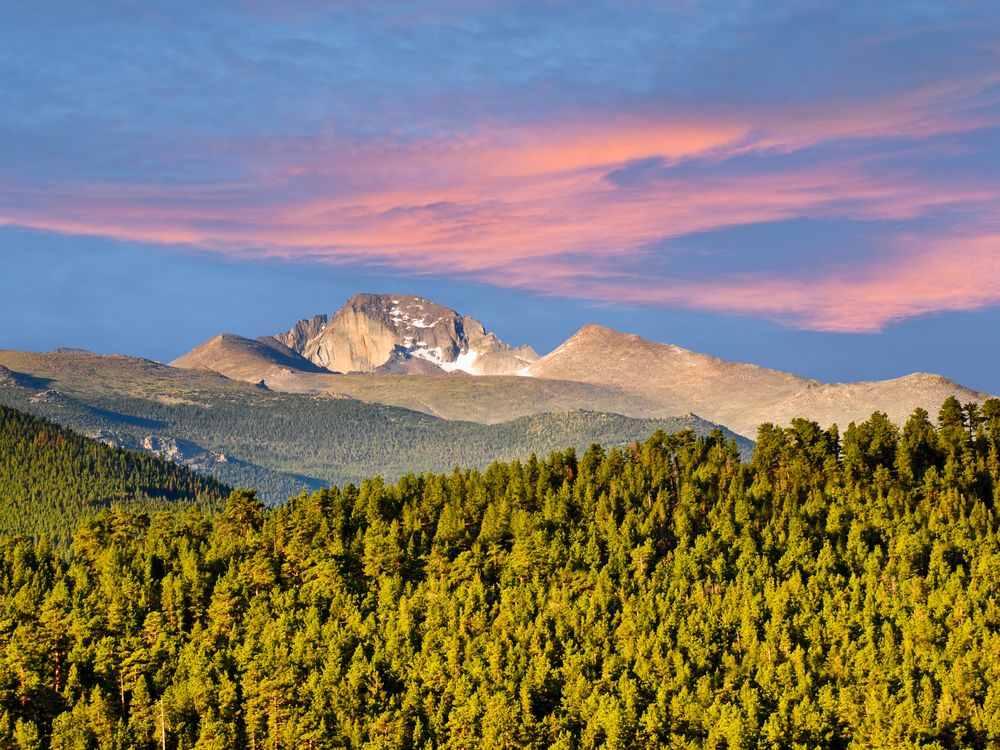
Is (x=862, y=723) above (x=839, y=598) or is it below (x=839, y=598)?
below

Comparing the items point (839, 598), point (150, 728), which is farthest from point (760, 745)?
point (150, 728)

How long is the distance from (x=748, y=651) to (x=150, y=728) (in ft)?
270

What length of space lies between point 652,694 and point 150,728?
2619 inches

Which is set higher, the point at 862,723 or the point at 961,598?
the point at 961,598

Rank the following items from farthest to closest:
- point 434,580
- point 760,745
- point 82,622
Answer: point 434,580 → point 82,622 → point 760,745

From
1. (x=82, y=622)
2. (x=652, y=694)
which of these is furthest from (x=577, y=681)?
(x=82, y=622)

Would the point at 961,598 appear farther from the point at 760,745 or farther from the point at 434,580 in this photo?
the point at 434,580

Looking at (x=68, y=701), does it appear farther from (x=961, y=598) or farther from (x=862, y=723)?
(x=961, y=598)

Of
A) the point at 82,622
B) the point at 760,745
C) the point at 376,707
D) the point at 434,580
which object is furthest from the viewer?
the point at 434,580

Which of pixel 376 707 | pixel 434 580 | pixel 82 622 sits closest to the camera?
pixel 376 707

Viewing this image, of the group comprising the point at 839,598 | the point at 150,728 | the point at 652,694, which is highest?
the point at 839,598

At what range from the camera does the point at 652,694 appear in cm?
16450

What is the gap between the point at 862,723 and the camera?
6058 inches

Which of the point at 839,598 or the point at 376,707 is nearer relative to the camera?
the point at 376,707
